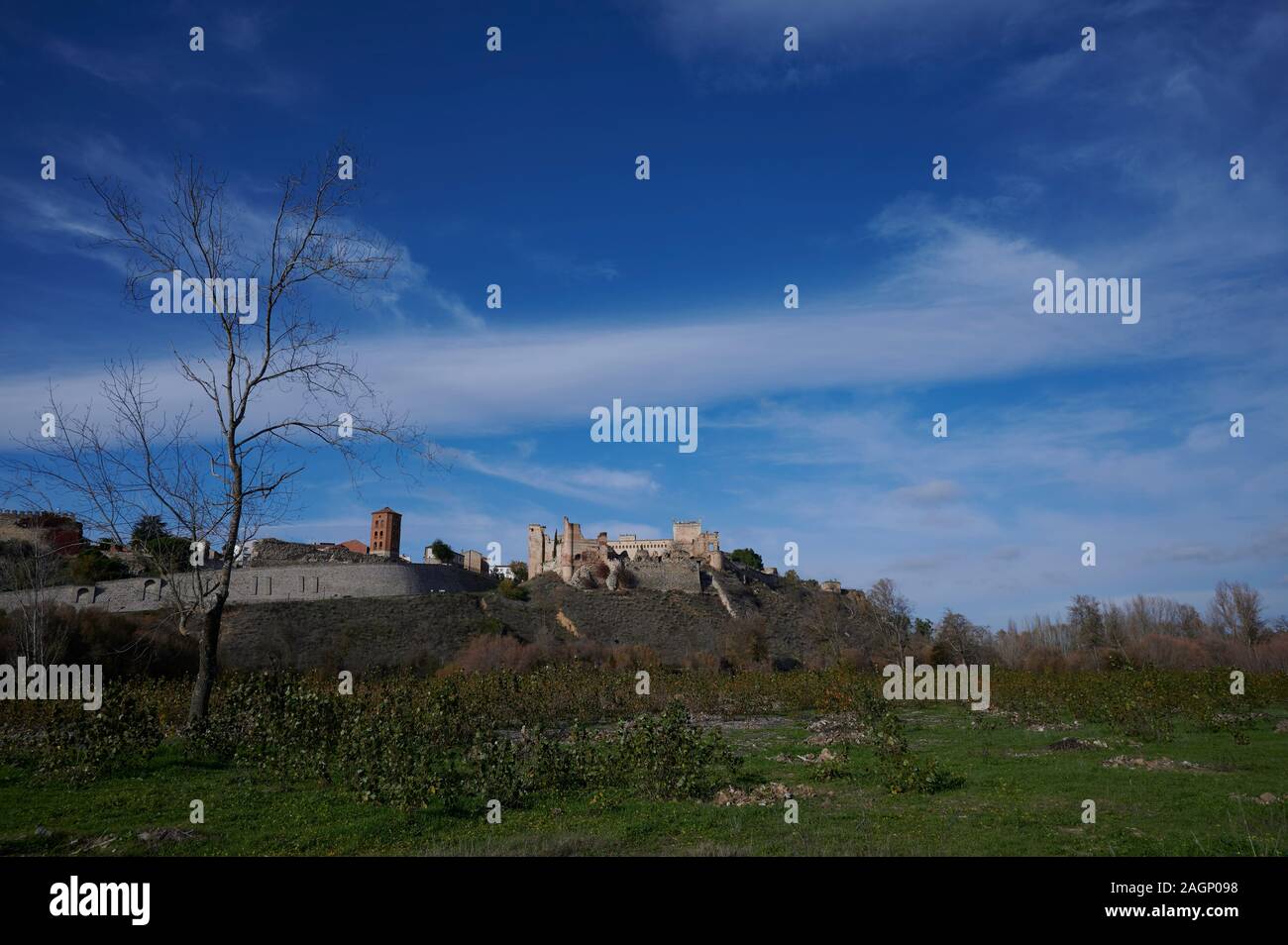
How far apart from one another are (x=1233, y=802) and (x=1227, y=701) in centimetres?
1271

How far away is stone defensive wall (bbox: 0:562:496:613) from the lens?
4691cm

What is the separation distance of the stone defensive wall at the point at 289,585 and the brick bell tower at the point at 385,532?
1202 centimetres

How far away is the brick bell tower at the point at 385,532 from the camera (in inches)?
2805

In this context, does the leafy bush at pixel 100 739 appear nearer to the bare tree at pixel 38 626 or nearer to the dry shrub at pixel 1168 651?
the bare tree at pixel 38 626

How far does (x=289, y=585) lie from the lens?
51938 millimetres

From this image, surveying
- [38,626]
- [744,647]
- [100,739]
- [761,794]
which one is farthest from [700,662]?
[100,739]

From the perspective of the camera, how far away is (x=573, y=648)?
3997 cm

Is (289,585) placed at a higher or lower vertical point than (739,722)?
higher

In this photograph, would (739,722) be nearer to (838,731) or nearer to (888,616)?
(838,731)

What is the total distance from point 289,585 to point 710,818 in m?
48.8

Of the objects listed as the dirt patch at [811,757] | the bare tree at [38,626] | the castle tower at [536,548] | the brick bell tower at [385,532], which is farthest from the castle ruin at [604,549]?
the dirt patch at [811,757]
